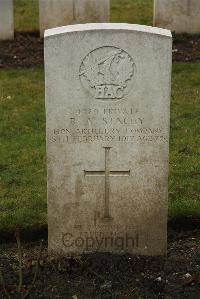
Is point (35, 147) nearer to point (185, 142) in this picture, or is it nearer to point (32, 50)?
point (185, 142)

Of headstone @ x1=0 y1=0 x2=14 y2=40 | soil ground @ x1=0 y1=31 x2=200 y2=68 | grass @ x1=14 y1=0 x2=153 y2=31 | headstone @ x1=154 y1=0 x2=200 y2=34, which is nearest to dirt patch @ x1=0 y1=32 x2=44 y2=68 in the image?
soil ground @ x1=0 y1=31 x2=200 y2=68

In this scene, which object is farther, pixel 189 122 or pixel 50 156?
pixel 189 122

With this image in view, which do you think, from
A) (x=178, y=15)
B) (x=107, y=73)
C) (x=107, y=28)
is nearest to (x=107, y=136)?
(x=107, y=73)

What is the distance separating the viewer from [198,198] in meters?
5.74

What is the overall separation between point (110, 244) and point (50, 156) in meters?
0.78

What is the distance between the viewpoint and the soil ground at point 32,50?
9898mm

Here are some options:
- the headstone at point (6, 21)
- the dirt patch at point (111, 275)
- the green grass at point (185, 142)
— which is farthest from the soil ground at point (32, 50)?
the dirt patch at point (111, 275)

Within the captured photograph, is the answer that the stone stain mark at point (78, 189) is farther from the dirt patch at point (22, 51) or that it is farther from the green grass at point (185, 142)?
the dirt patch at point (22, 51)

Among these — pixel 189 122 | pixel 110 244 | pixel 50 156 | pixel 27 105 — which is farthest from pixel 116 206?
pixel 27 105

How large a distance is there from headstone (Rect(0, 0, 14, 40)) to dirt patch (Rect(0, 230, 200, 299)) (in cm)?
637

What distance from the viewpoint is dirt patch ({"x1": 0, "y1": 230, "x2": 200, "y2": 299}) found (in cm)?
444

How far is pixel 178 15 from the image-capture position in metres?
Result: 11.0

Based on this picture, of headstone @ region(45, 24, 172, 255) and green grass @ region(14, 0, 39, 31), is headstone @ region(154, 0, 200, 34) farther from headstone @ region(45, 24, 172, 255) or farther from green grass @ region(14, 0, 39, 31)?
headstone @ region(45, 24, 172, 255)

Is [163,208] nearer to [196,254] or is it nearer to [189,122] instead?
[196,254]
